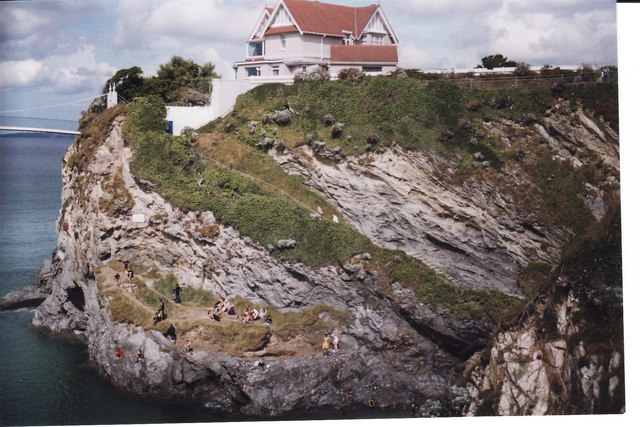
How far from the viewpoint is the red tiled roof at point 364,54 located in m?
32.0

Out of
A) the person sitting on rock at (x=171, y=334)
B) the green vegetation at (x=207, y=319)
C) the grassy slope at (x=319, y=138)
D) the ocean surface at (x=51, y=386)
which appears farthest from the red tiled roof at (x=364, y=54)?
the ocean surface at (x=51, y=386)

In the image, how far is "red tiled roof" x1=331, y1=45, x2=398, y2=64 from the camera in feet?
105

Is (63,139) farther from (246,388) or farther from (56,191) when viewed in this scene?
(246,388)

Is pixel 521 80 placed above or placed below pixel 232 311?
above

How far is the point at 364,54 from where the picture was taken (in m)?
32.0

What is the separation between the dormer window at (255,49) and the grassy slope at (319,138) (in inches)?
172

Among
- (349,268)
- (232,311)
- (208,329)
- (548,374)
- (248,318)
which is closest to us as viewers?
(548,374)

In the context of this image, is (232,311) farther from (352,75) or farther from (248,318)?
(352,75)

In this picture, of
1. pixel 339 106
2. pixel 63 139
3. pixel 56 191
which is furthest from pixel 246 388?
pixel 63 139

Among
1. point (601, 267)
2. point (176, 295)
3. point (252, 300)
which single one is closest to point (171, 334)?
point (176, 295)

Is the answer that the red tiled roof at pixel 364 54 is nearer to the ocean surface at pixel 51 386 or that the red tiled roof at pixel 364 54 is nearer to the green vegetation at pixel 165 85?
the green vegetation at pixel 165 85

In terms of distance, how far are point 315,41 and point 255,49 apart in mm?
3767

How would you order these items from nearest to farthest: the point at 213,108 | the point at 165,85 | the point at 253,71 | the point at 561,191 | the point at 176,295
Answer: the point at 561,191 → the point at 176,295 → the point at 213,108 → the point at 165,85 → the point at 253,71

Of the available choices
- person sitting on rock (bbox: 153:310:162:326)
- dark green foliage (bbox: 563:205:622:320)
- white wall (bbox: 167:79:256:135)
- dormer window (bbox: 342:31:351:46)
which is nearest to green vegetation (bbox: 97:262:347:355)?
person sitting on rock (bbox: 153:310:162:326)
